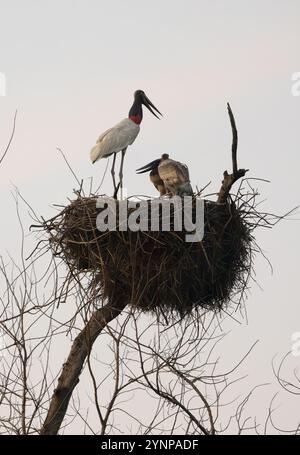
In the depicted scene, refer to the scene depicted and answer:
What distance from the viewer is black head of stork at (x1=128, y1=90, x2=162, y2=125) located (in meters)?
11.8

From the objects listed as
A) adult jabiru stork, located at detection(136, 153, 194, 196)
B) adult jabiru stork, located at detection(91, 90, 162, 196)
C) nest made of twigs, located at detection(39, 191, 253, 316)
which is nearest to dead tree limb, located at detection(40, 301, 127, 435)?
nest made of twigs, located at detection(39, 191, 253, 316)

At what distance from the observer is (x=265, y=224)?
9.65 meters

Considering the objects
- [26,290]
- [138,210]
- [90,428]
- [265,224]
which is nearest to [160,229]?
[138,210]

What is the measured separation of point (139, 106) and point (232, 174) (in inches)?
132

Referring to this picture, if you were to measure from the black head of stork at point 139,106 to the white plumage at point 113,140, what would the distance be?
1.13 feet

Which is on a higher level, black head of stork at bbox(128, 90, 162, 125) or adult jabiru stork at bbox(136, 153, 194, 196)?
black head of stork at bbox(128, 90, 162, 125)

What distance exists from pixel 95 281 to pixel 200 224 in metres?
1.15

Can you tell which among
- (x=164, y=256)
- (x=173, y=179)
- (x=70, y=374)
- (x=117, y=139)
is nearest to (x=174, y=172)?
(x=173, y=179)

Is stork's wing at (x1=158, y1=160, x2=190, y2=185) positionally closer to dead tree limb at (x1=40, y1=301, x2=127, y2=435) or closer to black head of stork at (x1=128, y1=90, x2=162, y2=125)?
black head of stork at (x1=128, y1=90, x2=162, y2=125)

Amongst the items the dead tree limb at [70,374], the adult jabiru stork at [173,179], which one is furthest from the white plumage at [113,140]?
the dead tree limb at [70,374]

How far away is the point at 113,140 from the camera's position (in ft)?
36.8

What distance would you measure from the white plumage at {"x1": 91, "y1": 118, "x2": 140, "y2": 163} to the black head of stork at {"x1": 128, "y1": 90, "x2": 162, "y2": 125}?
346mm

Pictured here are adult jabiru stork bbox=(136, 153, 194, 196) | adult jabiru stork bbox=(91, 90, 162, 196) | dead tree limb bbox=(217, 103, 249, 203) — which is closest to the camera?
dead tree limb bbox=(217, 103, 249, 203)
